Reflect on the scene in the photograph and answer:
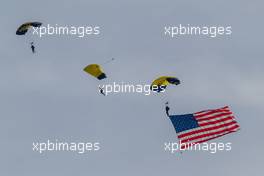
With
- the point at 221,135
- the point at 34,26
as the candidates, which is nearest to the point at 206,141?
the point at 221,135

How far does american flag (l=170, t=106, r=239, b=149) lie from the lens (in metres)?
130

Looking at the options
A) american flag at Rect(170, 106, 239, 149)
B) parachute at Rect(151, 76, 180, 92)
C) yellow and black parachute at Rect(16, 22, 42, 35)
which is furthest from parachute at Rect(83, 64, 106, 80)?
american flag at Rect(170, 106, 239, 149)

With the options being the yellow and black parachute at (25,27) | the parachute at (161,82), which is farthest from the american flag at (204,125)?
the yellow and black parachute at (25,27)

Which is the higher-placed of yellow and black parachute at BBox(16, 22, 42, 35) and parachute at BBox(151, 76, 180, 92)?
yellow and black parachute at BBox(16, 22, 42, 35)

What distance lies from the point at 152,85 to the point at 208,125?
8038 millimetres

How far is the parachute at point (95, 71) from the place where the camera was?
5413 inches

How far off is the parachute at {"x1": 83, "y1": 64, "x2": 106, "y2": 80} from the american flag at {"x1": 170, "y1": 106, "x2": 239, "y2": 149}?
11.4 m

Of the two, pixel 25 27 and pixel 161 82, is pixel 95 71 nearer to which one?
pixel 161 82

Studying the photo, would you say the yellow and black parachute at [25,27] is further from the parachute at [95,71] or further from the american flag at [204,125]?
the american flag at [204,125]

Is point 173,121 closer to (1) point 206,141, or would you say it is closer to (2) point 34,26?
A: (1) point 206,141

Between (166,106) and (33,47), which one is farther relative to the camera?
(33,47)

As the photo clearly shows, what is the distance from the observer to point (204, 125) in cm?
13112

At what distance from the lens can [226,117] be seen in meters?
131

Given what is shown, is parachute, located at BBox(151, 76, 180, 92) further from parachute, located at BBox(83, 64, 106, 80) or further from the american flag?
parachute, located at BBox(83, 64, 106, 80)
